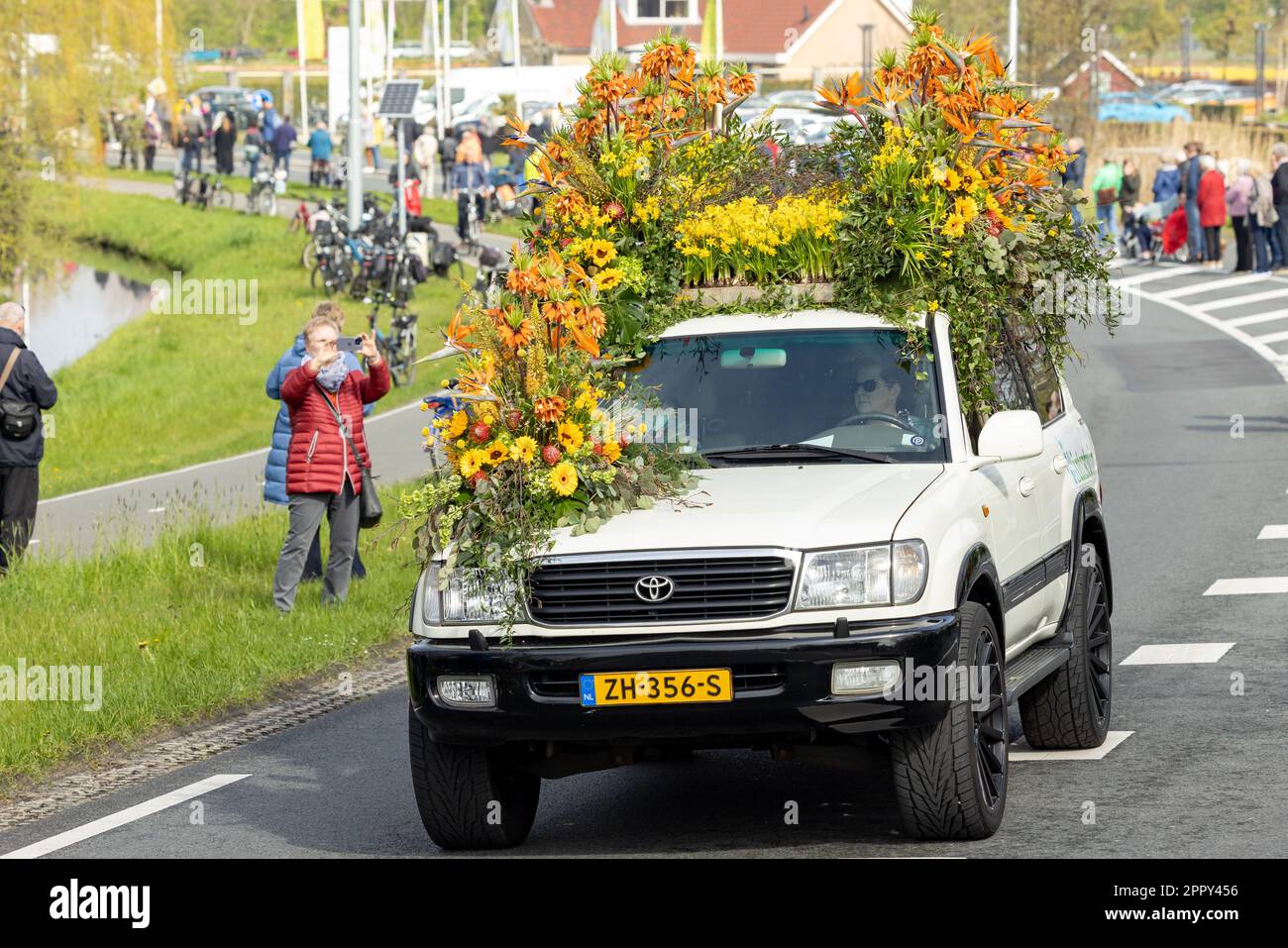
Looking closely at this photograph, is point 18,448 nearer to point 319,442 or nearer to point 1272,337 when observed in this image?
point 319,442

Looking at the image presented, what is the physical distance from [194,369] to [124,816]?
26182 millimetres

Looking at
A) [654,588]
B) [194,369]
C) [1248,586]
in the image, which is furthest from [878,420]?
[194,369]

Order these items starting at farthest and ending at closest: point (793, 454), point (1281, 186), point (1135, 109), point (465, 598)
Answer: point (1135, 109) → point (1281, 186) → point (793, 454) → point (465, 598)

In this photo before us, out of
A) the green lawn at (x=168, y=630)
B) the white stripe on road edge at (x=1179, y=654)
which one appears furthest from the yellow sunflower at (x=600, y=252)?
the white stripe on road edge at (x=1179, y=654)

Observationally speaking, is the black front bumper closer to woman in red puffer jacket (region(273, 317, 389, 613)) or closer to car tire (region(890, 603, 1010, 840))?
car tire (region(890, 603, 1010, 840))

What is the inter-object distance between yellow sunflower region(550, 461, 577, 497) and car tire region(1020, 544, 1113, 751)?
265 centimetres

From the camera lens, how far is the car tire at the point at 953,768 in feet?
24.8

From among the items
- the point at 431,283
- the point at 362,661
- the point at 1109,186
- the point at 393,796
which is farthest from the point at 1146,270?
the point at 393,796

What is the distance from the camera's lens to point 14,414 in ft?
49.5

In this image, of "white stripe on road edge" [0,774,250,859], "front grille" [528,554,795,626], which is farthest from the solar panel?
"front grille" [528,554,795,626]

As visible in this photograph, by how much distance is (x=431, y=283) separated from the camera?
3984cm

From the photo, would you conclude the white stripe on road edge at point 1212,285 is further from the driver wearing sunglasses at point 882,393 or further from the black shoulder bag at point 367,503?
the driver wearing sunglasses at point 882,393

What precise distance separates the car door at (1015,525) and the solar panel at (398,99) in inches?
1171
